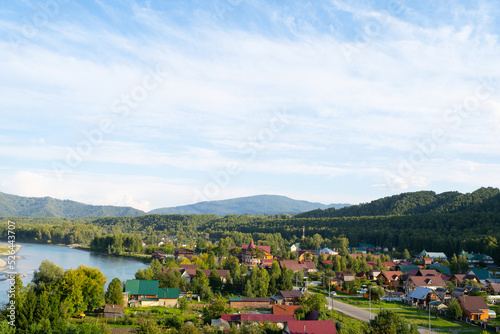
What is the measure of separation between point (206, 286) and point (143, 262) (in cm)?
2709

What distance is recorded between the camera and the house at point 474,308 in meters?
21.7

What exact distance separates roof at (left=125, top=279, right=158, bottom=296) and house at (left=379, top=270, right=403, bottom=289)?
1868cm

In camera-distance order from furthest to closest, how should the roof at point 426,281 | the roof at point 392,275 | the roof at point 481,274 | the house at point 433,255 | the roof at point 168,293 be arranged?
the house at point 433,255, the roof at point 481,274, the roof at point 392,275, the roof at point 426,281, the roof at point 168,293

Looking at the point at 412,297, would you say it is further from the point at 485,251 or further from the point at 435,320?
the point at 485,251

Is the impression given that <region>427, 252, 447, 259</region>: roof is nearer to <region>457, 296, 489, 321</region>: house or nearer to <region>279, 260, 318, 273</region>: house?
<region>279, 260, 318, 273</region>: house

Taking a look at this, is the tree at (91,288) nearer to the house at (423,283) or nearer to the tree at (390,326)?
the tree at (390,326)

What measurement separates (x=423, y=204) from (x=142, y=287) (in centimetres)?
7874

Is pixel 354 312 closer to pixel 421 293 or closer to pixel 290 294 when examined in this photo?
pixel 290 294

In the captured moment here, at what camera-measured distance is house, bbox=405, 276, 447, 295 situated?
29.3m

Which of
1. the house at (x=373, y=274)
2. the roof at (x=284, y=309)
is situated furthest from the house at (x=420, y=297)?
the roof at (x=284, y=309)

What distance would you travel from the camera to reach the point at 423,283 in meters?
29.5

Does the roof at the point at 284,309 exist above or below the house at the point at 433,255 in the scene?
below

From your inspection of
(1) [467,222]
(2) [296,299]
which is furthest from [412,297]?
(1) [467,222]

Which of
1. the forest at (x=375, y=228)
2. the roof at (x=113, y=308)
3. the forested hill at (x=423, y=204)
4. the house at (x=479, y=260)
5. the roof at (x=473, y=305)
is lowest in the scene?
the roof at (x=113, y=308)
